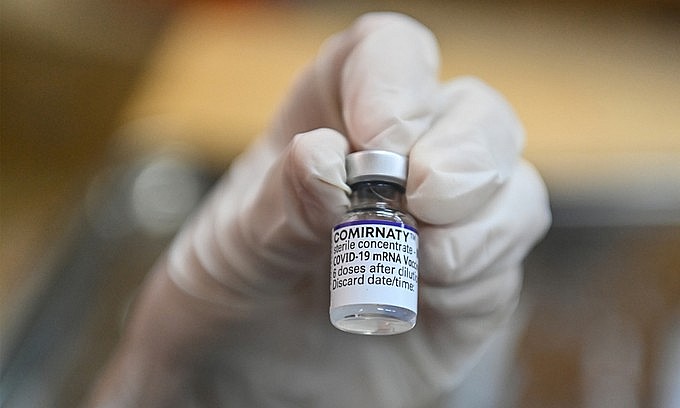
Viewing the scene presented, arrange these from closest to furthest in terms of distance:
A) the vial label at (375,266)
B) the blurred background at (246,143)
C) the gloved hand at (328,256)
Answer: the vial label at (375,266), the gloved hand at (328,256), the blurred background at (246,143)

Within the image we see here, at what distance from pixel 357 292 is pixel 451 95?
27 cm

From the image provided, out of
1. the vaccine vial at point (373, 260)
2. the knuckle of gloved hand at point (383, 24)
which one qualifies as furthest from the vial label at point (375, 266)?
the knuckle of gloved hand at point (383, 24)

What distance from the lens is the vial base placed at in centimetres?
50

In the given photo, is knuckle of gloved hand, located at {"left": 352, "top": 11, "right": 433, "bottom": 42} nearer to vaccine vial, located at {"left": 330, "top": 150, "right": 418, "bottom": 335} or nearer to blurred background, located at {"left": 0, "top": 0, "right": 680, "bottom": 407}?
vaccine vial, located at {"left": 330, "top": 150, "right": 418, "bottom": 335}

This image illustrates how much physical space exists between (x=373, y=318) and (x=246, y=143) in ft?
2.30

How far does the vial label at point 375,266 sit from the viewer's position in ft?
1.61

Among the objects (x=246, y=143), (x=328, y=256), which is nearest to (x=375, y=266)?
(x=328, y=256)

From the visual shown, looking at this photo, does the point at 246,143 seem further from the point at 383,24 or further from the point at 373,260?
the point at 373,260

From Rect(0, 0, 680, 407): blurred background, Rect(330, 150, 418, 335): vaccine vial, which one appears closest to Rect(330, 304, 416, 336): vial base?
Rect(330, 150, 418, 335): vaccine vial

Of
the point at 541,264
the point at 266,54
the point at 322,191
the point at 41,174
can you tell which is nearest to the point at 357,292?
the point at 322,191

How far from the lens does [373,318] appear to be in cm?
52

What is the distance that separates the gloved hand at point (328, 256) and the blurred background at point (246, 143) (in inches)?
4.0

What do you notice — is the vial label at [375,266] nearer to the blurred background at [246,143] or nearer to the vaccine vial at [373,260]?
the vaccine vial at [373,260]

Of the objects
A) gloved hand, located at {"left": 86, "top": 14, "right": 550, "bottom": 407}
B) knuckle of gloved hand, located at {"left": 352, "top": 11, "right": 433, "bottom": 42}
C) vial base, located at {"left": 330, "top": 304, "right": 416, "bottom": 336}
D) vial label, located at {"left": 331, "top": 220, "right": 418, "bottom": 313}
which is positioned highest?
knuckle of gloved hand, located at {"left": 352, "top": 11, "right": 433, "bottom": 42}
